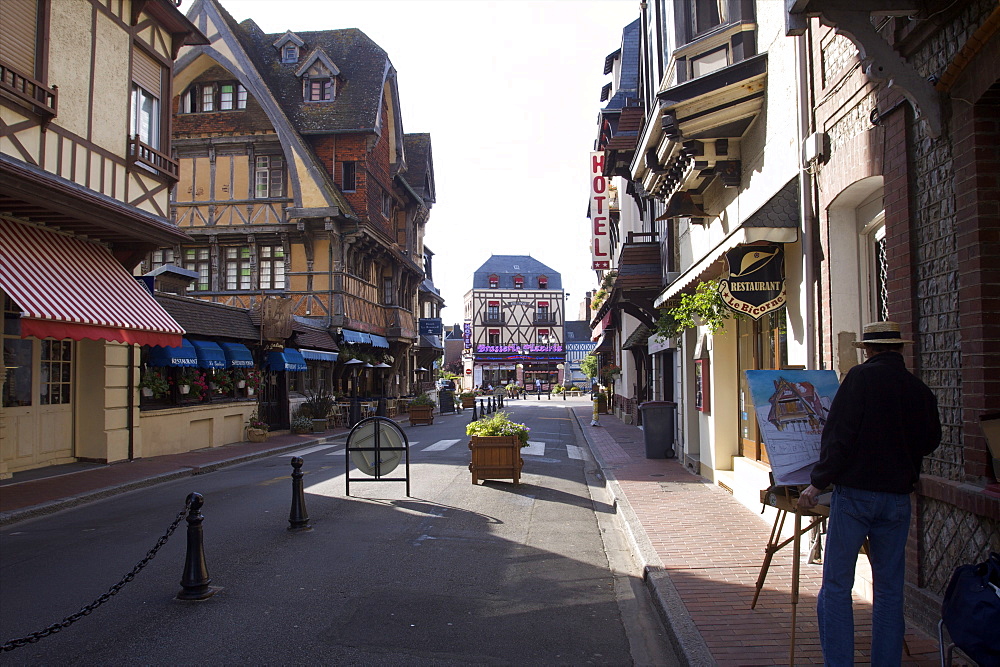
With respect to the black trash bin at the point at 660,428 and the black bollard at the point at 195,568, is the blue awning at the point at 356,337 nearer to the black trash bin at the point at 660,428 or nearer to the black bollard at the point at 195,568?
the black trash bin at the point at 660,428

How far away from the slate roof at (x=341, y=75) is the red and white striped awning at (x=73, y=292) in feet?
57.8

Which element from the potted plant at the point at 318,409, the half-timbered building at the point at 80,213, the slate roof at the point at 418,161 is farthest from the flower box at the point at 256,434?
the slate roof at the point at 418,161

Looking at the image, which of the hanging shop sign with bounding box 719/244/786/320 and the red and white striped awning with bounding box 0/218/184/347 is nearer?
the hanging shop sign with bounding box 719/244/786/320

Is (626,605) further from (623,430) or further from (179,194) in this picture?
(179,194)

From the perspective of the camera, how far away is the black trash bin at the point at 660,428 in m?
14.7

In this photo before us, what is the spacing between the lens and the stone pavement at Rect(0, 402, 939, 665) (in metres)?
4.49

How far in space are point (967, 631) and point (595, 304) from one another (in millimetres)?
19654

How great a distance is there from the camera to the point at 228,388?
1822 cm

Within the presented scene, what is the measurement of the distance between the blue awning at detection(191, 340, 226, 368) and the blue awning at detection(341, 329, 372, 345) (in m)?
9.71

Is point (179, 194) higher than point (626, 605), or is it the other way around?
point (179, 194)

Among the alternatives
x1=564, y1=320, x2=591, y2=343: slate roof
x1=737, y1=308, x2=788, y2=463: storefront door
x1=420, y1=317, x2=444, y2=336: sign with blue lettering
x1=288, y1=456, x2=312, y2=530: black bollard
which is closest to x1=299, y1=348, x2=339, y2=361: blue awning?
x1=288, y1=456, x2=312, y2=530: black bollard

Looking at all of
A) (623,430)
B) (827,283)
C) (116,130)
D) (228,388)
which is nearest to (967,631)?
(827,283)

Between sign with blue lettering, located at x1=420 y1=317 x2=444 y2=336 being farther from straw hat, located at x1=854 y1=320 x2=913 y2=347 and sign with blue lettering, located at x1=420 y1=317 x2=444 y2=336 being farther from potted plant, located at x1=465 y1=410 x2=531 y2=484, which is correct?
straw hat, located at x1=854 y1=320 x2=913 y2=347

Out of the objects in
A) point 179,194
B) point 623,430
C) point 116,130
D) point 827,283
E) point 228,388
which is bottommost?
point 623,430
